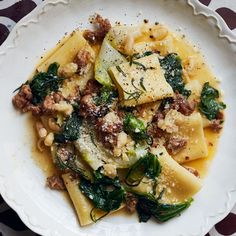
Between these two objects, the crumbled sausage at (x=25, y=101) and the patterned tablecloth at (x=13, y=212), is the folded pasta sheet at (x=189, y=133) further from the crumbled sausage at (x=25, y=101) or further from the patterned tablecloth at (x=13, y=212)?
the crumbled sausage at (x=25, y=101)

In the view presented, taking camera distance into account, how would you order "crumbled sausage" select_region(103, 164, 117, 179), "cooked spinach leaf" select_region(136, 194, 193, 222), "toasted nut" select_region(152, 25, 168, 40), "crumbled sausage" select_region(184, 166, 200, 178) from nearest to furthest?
1. "crumbled sausage" select_region(103, 164, 117, 179)
2. "cooked spinach leaf" select_region(136, 194, 193, 222)
3. "crumbled sausage" select_region(184, 166, 200, 178)
4. "toasted nut" select_region(152, 25, 168, 40)

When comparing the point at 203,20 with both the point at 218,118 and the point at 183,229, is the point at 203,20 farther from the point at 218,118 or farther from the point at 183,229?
the point at 183,229

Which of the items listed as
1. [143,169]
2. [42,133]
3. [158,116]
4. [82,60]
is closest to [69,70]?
[82,60]

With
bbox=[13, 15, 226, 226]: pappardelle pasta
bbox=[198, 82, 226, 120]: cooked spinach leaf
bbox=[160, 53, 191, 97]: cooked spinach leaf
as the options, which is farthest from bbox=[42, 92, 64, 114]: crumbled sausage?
bbox=[198, 82, 226, 120]: cooked spinach leaf

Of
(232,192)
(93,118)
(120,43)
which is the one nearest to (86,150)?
(93,118)

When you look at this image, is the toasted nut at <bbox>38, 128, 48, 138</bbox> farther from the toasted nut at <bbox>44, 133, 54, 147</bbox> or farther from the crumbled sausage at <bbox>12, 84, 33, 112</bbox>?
the crumbled sausage at <bbox>12, 84, 33, 112</bbox>

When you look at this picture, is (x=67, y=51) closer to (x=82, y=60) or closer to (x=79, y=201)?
(x=82, y=60)

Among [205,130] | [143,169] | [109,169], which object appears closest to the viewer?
[109,169]

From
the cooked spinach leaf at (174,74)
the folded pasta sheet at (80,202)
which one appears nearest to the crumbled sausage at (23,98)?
the folded pasta sheet at (80,202)
